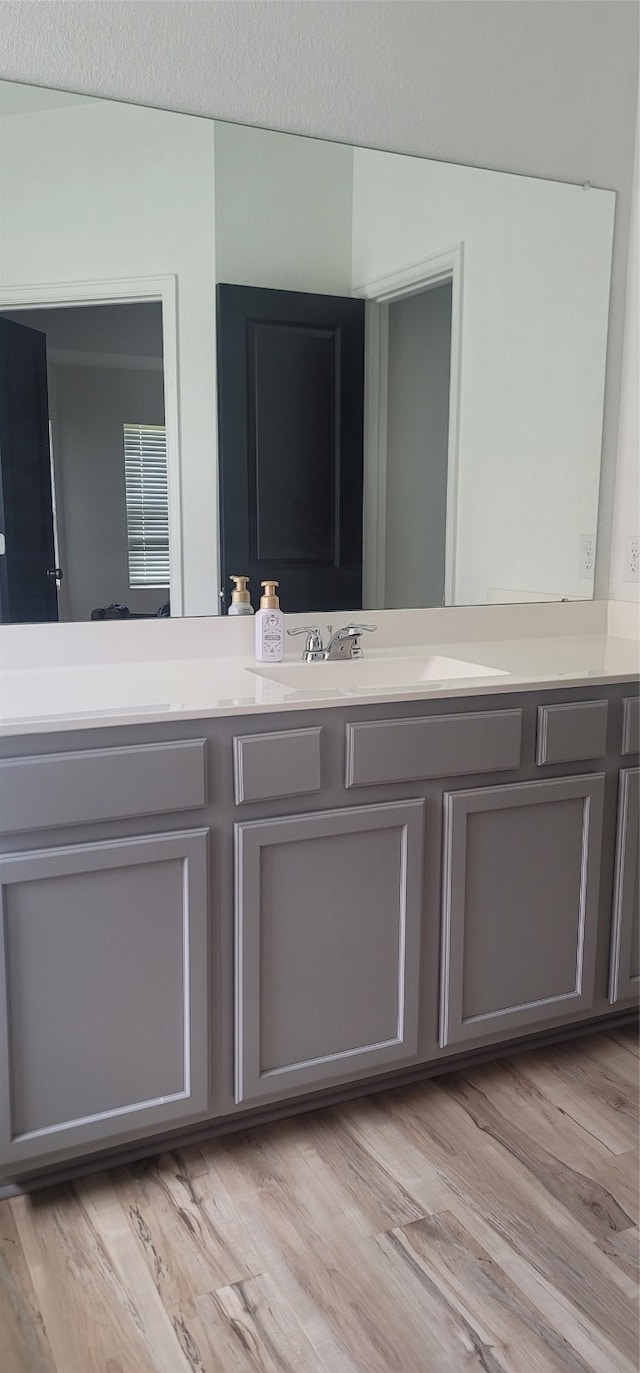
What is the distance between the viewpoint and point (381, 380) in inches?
86.9

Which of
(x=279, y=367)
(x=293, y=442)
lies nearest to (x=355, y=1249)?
(x=293, y=442)

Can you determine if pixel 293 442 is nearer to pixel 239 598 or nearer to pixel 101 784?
pixel 239 598

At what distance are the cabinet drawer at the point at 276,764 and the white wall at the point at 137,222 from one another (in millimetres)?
491

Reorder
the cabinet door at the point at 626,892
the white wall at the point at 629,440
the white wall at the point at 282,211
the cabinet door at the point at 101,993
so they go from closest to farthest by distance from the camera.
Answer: the cabinet door at the point at 101,993, the white wall at the point at 282,211, the cabinet door at the point at 626,892, the white wall at the point at 629,440

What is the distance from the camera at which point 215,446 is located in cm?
Result: 204

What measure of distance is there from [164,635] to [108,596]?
148 millimetres

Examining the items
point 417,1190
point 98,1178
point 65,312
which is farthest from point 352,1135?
point 65,312

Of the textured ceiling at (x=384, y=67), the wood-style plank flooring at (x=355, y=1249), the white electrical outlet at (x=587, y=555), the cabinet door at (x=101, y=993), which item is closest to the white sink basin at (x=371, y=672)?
the cabinet door at (x=101, y=993)

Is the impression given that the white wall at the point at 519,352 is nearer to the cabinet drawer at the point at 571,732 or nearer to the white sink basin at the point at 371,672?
the white sink basin at the point at 371,672

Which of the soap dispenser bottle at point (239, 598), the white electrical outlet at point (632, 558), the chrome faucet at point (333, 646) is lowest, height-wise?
the chrome faucet at point (333, 646)

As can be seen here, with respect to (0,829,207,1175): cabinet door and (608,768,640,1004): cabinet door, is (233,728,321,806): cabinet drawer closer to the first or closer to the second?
(0,829,207,1175): cabinet door

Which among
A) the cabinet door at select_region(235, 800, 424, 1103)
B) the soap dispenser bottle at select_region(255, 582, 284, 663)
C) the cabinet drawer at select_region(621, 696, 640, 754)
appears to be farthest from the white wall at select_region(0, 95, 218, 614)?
the cabinet drawer at select_region(621, 696, 640, 754)

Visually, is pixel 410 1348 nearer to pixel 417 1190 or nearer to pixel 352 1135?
pixel 417 1190

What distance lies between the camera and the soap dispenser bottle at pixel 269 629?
6.66 ft
